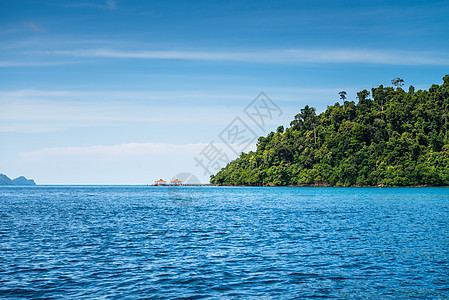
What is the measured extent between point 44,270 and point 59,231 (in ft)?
68.5

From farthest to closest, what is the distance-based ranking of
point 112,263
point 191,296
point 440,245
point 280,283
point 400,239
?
point 400,239, point 440,245, point 112,263, point 280,283, point 191,296

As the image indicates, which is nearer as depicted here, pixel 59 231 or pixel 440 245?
pixel 440 245

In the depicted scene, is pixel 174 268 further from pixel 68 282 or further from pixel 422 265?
pixel 422 265

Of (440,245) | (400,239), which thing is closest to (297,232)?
(400,239)

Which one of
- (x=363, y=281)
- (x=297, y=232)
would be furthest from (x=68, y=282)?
(x=297, y=232)

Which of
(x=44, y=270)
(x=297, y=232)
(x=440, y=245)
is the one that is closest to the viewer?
(x=44, y=270)

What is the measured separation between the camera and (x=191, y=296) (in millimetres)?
20828

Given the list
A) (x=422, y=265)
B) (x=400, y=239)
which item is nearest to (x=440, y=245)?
(x=400, y=239)

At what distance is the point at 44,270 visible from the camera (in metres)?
26.3

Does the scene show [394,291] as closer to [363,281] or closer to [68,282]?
[363,281]

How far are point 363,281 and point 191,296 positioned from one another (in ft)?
33.7

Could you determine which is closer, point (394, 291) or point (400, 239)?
point (394, 291)

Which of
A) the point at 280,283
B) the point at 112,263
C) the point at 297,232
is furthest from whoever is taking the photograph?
the point at 297,232

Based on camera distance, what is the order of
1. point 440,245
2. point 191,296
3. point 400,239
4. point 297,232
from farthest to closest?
point 297,232, point 400,239, point 440,245, point 191,296
